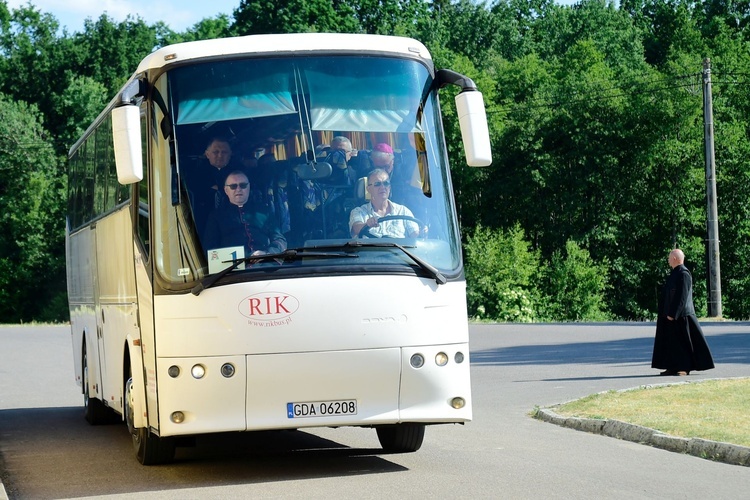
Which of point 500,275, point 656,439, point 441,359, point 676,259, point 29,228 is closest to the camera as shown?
point 441,359

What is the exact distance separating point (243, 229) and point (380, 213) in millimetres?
1069

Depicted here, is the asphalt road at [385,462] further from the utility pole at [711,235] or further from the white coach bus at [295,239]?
the utility pole at [711,235]

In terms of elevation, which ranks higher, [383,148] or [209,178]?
[383,148]

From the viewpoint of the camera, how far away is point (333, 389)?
10062 millimetres

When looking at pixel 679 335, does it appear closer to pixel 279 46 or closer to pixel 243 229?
pixel 279 46

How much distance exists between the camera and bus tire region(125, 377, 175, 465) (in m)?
11.3

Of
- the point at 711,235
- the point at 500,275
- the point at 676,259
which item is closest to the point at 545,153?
the point at 500,275

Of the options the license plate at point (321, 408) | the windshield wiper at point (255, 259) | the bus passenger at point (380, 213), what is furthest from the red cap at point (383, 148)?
the license plate at point (321, 408)

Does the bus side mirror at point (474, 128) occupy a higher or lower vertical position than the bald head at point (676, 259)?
higher

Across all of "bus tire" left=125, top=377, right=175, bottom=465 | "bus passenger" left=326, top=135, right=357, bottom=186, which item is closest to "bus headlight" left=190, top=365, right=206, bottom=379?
"bus tire" left=125, top=377, right=175, bottom=465

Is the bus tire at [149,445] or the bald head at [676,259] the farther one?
the bald head at [676,259]

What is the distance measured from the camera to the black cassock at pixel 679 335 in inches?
757

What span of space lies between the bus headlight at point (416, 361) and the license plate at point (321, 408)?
52 centimetres

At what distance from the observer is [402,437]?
11789mm
